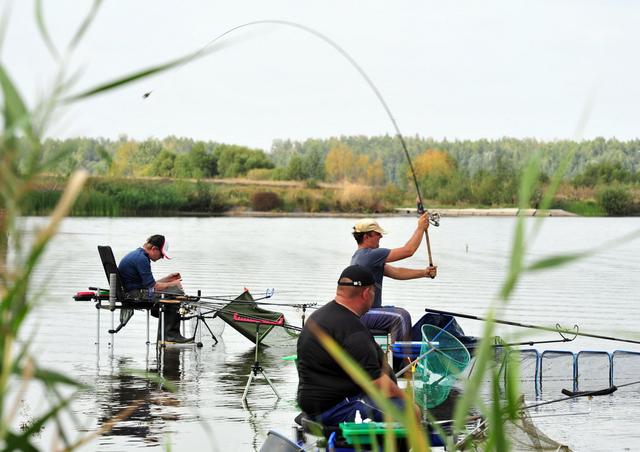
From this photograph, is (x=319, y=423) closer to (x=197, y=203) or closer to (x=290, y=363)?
(x=290, y=363)

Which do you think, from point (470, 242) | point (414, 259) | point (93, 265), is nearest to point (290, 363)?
point (93, 265)

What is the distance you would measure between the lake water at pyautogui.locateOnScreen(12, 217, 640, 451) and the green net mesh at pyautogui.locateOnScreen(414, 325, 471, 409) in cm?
92

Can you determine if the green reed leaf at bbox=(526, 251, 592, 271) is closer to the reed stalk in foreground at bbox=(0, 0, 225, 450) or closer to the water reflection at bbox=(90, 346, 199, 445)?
the reed stalk in foreground at bbox=(0, 0, 225, 450)

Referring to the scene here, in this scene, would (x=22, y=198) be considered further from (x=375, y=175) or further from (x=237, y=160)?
(x=237, y=160)

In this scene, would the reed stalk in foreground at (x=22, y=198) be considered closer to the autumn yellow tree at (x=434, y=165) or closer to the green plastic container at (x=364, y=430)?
the green plastic container at (x=364, y=430)

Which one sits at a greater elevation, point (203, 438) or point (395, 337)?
point (395, 337)

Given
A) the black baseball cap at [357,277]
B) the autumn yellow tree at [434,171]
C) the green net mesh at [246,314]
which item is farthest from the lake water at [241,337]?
the autumn yellow tree at [434,171]

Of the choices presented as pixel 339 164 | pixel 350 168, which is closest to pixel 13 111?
pixel 350 168

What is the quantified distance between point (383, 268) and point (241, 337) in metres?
5.14

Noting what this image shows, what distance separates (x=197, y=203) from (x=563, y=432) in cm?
6530

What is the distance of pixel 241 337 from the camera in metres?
14.0

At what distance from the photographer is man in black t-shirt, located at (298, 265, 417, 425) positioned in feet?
19.4

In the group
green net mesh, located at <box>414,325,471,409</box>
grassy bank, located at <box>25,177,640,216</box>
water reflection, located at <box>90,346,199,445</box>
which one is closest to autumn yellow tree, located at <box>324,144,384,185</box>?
grassy bank, located at <box>25,177,640,216</box>

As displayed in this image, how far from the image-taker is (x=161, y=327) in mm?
11672
